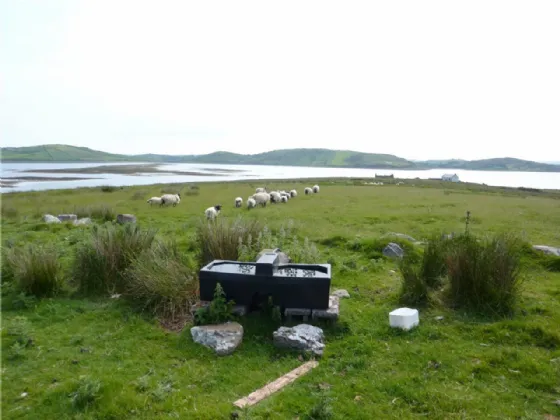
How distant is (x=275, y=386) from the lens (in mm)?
4078

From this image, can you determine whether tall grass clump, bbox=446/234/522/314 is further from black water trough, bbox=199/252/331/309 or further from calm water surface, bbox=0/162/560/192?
calm water surface, bbox=0/162/560/192

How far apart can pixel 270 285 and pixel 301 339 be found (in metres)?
0.98

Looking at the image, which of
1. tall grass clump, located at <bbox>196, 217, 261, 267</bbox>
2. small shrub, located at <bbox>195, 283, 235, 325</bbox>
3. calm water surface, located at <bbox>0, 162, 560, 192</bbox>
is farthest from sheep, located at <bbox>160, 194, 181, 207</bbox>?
calm water surface, located at <bbox>0, 162, 560, 192</bbox>

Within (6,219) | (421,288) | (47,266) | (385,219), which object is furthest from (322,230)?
(6,219)

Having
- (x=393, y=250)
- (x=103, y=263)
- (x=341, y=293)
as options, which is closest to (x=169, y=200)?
(x=103, y=263)

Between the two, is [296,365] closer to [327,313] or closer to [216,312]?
[327,313]

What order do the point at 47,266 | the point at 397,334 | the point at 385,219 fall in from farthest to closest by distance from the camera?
the point at 385,219, the point at 47,266, the point at 397,334

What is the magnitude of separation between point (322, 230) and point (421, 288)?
685 centimetres

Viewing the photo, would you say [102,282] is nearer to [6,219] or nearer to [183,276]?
[183,276]

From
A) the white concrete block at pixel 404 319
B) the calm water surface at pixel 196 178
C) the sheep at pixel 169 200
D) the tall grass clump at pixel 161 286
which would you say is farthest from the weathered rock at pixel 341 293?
the calm water surface at pixel 196 178

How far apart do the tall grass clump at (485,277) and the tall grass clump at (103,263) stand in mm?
5701

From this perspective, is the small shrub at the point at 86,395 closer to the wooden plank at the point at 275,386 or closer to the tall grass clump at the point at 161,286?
the wooden plank at the point at 275,386

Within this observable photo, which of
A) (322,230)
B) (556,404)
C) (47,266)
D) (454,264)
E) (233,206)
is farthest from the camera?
(233,206)

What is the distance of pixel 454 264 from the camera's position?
19.7ft
